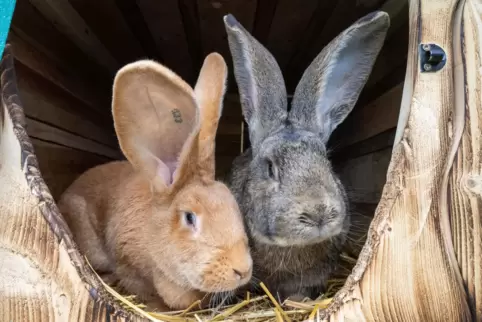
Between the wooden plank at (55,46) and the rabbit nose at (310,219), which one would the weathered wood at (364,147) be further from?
the wooden plank at (55,46)

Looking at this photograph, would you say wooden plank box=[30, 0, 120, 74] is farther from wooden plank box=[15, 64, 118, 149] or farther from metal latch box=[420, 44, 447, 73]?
metal latch box=[420, 44, 447, 73]

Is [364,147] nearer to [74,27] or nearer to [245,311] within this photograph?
[245,311]

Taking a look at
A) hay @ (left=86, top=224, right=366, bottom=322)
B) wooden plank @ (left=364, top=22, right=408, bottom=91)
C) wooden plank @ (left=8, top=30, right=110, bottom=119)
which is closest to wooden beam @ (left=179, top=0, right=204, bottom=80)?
wooden plank @ (left=8, top=30, right=110, bottom=119)

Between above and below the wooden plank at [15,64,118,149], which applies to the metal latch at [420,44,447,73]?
below

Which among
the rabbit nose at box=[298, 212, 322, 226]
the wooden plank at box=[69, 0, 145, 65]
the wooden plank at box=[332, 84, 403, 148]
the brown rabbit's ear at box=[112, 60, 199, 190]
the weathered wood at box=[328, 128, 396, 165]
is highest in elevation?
the wooden plank at box=[69, 0, 145, 65]

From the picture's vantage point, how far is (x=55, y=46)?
314cm

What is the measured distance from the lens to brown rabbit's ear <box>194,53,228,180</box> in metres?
2.54

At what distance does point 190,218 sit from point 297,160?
673 mm

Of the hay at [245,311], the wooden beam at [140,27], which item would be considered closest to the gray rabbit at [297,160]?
the hay at [245,311]

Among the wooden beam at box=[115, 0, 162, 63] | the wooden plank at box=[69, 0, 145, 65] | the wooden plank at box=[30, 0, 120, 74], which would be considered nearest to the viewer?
the wooden plank at box=[30, 0, 120, 74]

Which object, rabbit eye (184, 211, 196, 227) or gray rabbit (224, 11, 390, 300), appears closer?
rabbit eye (184, 211, 196, 227)

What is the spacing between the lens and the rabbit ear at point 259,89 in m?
3.04

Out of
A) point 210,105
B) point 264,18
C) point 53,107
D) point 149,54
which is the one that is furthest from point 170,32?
point 210,105

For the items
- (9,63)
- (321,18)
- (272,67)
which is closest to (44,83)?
(9,63)
